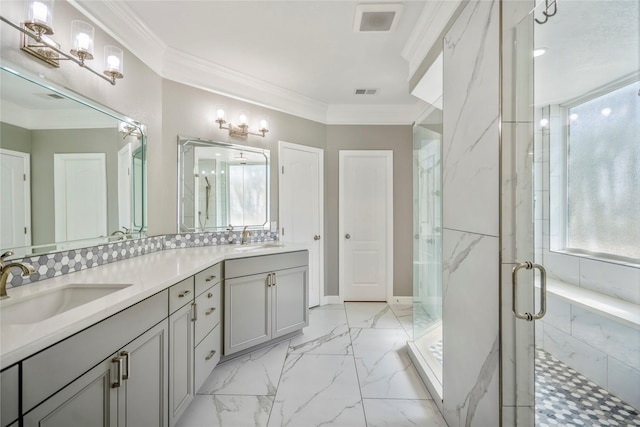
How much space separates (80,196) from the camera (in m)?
1.66

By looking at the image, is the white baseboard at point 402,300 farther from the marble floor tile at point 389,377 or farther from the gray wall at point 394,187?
the marble floor tile at point 389,377

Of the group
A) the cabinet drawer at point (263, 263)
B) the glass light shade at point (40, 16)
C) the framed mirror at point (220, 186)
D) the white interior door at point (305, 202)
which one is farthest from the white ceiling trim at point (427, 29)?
the glass light shade at point (40, 16)

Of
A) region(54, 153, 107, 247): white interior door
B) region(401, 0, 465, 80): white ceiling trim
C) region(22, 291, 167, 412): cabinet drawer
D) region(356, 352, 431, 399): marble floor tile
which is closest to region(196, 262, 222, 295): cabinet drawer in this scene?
region(22, 291, 167, 412): cabinet drawer

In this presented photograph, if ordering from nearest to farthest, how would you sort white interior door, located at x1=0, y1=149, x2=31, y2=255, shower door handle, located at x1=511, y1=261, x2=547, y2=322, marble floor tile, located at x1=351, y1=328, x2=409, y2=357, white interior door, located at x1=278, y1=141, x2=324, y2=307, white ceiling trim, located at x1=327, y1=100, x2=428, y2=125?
shower door handle, located at x1=511, y1=261, x2=547, y2=322 → white interior door, located at x1=0, y1=149, x2=31, y2=255 → marble floor tile, located at x1=351, y1=328, x2=409, y2=357 → white interior door, located at x1=278, y1=141, x2=324, y2=307 → white ceiling trim, located at x1=327, y1=100, x2=428, y2=125

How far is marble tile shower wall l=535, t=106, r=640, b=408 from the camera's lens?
0.93m

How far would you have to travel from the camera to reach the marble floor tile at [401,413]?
170 cm

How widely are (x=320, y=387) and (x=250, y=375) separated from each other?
55 cm

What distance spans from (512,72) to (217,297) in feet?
7.23

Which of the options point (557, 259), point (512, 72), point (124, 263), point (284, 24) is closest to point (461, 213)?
point (557, 259)

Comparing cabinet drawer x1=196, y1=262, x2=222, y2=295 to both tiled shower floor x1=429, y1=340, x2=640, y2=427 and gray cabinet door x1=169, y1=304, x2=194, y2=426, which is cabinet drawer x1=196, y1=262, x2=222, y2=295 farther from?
tiled shower floor x1=429, y1=340, x2=640, y2=427

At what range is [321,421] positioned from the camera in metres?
1.71

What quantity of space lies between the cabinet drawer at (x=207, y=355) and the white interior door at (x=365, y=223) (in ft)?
6.91

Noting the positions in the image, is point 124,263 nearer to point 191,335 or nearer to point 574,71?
point 191,335

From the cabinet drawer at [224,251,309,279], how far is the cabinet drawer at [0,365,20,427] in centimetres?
157
